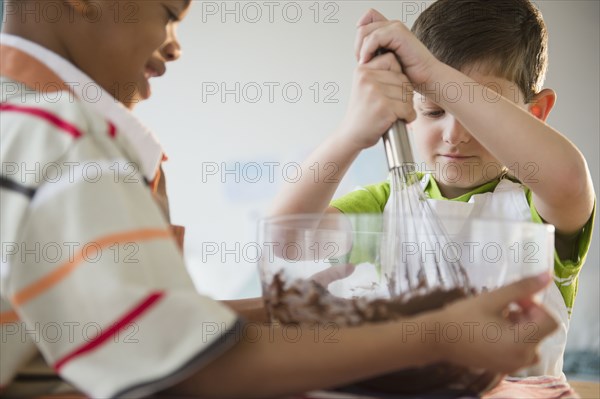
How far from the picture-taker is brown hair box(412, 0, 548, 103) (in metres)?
1.02

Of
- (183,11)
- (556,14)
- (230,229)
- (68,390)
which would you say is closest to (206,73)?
(230,229)

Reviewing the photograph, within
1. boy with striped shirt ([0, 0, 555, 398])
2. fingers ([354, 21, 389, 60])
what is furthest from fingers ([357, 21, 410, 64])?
boy with striped shirt ([0, 0, 555, 398])

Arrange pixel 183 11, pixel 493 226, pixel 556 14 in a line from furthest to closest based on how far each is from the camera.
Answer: pixel 556 14
pixel 183 11
pixel 493 226

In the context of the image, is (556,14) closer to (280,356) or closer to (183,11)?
(183,11)

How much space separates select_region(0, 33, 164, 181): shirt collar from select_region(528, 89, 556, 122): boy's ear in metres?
0.73

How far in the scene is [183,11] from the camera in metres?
0.63

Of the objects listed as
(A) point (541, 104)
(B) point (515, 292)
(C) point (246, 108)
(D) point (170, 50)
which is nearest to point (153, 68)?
(D) point (170, 50)

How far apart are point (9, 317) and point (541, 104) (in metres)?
0.88

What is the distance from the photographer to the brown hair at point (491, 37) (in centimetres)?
102

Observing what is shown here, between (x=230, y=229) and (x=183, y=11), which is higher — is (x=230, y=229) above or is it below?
below

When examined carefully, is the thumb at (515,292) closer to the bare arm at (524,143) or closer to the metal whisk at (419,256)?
the metal whisk at (419,256)

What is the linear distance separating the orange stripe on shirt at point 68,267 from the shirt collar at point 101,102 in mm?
102

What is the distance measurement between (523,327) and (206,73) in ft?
8.18

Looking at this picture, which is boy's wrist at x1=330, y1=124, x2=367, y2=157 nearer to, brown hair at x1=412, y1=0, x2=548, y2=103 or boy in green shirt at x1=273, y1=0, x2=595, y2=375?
boy in green shirt at x1=273, y1=0, x2=595, y2=375
